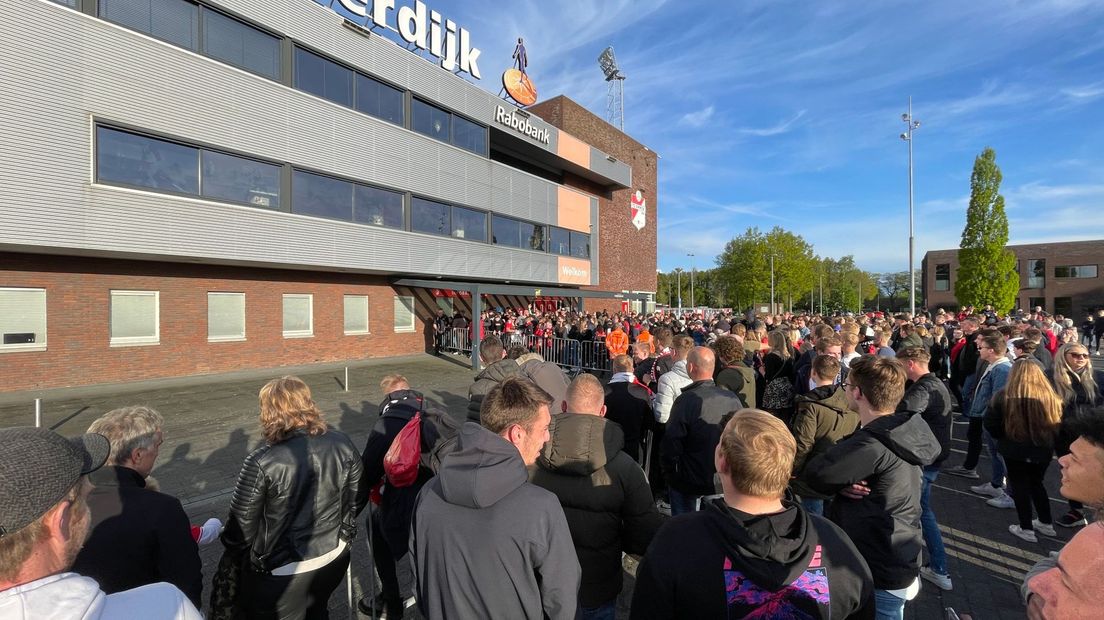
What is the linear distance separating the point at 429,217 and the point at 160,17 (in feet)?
28.6

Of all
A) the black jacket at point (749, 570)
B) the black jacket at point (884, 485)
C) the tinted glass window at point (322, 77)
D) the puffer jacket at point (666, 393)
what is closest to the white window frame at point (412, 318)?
the tinted glass window at point (322, 77)

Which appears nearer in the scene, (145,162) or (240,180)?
(145,162)

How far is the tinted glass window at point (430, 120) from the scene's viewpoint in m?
17.3

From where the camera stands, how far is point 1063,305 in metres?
46.2

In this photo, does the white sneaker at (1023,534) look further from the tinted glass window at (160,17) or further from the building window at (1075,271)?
the building window at (1075,271)

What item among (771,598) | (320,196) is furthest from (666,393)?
(320,196)

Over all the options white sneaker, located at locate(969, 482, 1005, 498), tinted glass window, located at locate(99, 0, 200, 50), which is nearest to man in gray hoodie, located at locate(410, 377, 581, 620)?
white sneaker, located at locate(969, 482, 1005, 498)

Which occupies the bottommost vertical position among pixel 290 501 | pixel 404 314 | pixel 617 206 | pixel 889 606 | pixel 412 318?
pixel 889 606

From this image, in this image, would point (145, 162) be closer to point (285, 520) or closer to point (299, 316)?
point (299, 316)

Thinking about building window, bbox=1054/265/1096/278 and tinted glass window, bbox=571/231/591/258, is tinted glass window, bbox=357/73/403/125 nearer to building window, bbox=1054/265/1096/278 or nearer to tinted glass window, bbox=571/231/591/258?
tinted glass window, bbox=571/231/591/258

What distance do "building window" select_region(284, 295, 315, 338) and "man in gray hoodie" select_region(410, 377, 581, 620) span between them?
15.4 metres

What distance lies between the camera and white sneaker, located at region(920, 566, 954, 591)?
12.1 ft

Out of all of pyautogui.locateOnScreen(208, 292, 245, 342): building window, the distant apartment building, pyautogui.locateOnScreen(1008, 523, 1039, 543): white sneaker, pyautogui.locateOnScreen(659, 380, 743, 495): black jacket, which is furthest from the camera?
the distant apartment building

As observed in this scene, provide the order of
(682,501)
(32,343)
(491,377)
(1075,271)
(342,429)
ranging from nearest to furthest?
(682,501) < (491,377) < (342,429) < (32,343) < (1075,271)
